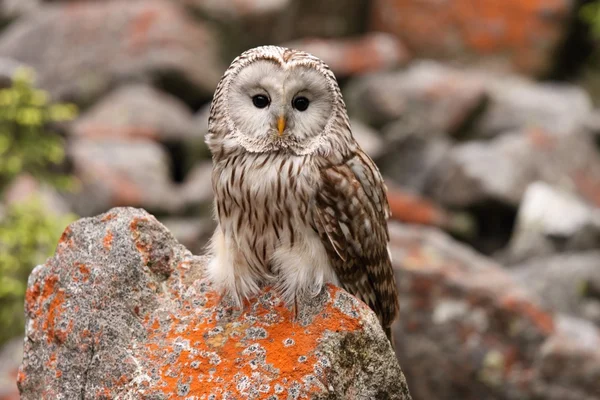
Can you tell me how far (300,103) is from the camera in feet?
12.8

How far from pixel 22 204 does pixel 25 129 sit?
1.11 metres

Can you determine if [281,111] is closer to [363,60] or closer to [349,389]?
[349,389]

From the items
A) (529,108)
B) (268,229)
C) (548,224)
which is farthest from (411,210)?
(268,229)

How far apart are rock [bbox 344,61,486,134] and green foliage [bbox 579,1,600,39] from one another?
2345mm

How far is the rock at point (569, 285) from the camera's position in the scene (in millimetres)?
8648

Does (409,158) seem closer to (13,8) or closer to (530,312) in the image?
(530,312)

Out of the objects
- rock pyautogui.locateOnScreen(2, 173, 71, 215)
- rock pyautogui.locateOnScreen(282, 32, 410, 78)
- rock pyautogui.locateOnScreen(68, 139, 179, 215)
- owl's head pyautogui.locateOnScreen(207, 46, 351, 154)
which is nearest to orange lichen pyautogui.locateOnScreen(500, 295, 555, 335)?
owl's head pyautogui.locateOnScreen(207, 46, 351, 154)

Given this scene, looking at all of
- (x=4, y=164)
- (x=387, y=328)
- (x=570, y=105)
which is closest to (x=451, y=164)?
(x=570, y=105)

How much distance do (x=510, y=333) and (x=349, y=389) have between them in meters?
3.34

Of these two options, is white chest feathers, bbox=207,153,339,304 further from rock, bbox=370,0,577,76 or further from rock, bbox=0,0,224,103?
rock, bbox=370,0,577,76

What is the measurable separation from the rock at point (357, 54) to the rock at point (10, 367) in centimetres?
856

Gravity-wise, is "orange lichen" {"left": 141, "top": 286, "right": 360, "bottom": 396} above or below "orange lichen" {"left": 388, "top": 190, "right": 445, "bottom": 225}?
below

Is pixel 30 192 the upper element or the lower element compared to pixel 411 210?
lower

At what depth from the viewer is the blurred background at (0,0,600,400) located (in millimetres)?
6793
